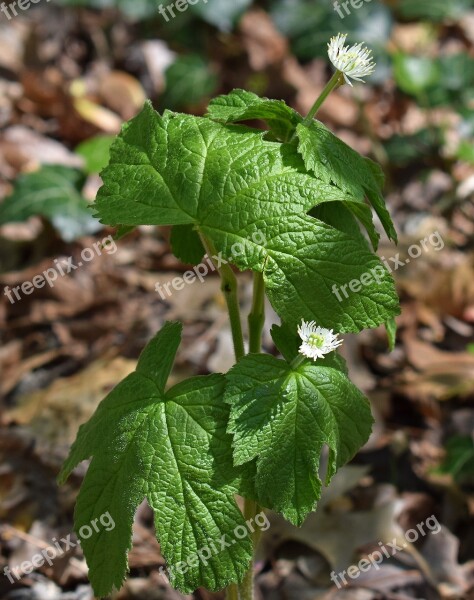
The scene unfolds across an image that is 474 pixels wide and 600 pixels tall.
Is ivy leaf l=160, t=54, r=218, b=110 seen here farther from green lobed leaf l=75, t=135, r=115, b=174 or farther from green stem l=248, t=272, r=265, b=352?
green stem l=248, t=272, r=265, b=352

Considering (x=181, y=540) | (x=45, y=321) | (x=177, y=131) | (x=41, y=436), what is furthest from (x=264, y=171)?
(x=45, y=321)

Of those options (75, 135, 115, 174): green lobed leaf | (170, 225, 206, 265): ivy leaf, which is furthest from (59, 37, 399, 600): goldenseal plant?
(75, 135, 115, 174): green lobed leaf

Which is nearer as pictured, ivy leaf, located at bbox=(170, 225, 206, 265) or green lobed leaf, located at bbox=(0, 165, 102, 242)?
ivy leaf, located at bbox=(170, 225, 206, 265)

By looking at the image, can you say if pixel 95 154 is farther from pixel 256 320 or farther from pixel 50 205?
pixel 256 320

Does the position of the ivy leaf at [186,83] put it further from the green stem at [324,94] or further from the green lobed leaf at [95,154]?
the green stem at [324,94]

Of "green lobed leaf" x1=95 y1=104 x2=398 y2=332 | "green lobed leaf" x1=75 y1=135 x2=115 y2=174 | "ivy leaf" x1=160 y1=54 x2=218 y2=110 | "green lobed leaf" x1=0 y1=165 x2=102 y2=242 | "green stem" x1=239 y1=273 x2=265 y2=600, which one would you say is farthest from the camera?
"ivy leaf" x1=160 y1=54 x2=218 y2=110

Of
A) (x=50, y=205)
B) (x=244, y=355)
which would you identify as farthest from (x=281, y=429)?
(x=50, y=205)
